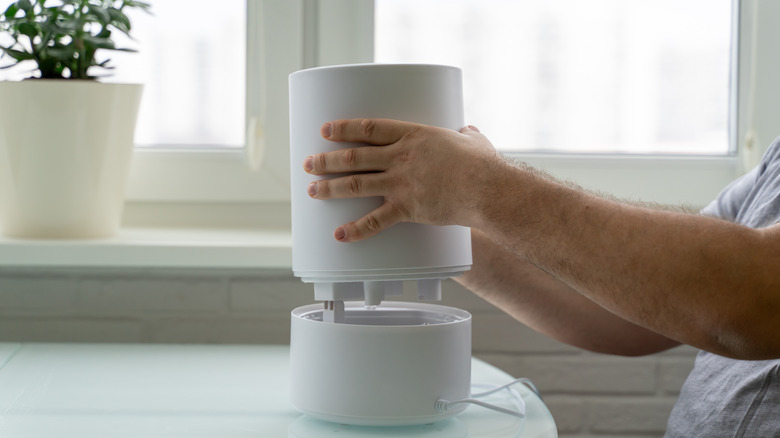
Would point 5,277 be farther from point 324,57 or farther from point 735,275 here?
point 735,275

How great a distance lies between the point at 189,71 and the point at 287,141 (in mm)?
222

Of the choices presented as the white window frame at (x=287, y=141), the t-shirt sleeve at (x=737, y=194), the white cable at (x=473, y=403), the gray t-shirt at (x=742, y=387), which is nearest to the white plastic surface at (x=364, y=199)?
the white cable at (x=473, y=403)

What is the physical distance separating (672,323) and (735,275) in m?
0.07

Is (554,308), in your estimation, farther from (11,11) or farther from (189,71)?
(11,11)

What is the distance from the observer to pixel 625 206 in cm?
78

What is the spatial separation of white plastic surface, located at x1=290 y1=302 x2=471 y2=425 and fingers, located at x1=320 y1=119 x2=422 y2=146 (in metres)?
0.18

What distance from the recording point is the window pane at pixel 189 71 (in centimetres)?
142

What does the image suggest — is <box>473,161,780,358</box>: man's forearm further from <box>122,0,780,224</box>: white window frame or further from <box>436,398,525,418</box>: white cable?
<box>122,0,780,224</box>: white window frame

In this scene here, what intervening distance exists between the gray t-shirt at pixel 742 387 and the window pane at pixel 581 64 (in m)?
0.38

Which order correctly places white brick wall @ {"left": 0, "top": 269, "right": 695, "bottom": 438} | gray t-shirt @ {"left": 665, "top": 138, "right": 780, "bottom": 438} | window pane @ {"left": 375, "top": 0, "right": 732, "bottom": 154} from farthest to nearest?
window pane @ {"left": 375, "top": 0, "right": 732, "bottom": 154}, white brick wall @ {"left": 0, "top": 269, "right": 695, "bottom": 438}, gray t-shirt @ {"left": 665, "top": 138, "right": 780, "bottom": 438}

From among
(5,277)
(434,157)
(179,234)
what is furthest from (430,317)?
(5,277)

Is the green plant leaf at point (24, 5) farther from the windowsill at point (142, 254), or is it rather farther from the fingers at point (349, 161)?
the fingers at point (349, 161)

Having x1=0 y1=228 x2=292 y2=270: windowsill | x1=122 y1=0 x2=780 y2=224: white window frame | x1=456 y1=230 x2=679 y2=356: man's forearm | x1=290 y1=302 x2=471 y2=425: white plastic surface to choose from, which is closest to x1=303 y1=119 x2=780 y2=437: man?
x1=290 y1=302 x2=471 y2=425: white plastic surface

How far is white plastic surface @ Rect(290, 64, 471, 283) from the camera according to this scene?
2.39 ft
